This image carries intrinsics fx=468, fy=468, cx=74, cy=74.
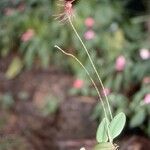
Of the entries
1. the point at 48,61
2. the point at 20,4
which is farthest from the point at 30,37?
the point at 20,4

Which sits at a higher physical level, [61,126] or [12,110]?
[12,110]

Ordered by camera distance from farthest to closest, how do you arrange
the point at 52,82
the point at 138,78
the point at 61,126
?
1. the point at 52,82
2. the point at 61,126
3. the point at 138,78

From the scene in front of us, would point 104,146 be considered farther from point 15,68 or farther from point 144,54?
point 15,68

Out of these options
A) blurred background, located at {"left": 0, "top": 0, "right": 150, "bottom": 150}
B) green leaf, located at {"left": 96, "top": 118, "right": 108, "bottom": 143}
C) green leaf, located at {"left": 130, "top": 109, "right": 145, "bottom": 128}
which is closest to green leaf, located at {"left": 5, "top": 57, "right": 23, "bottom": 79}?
blurred background, located at {"left": 0, "top": 0, "right": 150, "bottom": 150}

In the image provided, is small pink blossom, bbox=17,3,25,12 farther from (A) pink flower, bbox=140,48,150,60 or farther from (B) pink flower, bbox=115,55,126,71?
(A) pink flower, bbox=140,48,150,60

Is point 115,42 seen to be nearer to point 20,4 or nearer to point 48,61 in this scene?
Answer: point 48,61

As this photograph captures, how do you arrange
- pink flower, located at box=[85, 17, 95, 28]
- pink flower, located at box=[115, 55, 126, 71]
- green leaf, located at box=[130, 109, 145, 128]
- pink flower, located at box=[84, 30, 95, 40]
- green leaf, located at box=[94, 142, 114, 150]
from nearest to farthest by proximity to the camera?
green leaf, located at box=[94, 142, 114, 150] < green leaf, located at box=[130, 109, 145, 128] < pink flower, located at box=[115, 55, 126, 71] < pink flower, located at box=[84, 30, 95, 40] < pink flower, located at box=[85, 17, 95, 28]

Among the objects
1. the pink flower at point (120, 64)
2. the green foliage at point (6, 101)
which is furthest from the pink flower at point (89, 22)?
the green foliage at point (6, 101)
